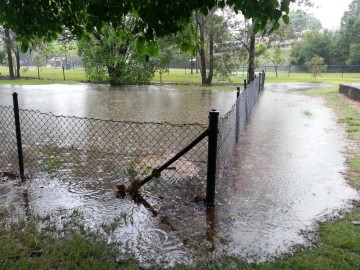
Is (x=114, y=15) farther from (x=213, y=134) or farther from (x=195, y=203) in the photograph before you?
(x=195, y=203)

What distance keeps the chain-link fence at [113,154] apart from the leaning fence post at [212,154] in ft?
0.28

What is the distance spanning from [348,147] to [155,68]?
67.9 ft

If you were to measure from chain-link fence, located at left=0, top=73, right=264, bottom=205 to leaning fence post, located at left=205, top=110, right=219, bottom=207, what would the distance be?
86 millimetres

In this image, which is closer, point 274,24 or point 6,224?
point 274,24

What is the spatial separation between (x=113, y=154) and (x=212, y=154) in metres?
2.93

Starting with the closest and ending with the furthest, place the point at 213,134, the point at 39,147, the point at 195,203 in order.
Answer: the point at 213,134 → the point at 195,203 → the point at 39,147

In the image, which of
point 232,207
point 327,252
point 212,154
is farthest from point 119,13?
point 327,252

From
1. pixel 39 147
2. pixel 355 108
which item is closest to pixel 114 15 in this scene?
pixel 39 147

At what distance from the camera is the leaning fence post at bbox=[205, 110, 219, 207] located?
152 inches

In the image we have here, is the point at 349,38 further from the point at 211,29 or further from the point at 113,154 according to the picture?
the point at 113,154

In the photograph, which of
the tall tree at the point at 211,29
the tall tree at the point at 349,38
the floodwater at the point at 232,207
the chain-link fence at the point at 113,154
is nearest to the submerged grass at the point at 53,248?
the floodwater at the point at 232,207

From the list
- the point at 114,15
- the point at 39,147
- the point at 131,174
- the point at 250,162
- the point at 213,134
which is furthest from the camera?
the point at 39,147

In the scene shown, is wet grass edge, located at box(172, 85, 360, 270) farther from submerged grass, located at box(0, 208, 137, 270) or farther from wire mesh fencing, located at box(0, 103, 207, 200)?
wire mesh fencing, located at box(0, 103, 207, 200)

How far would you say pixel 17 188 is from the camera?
4.79 meters
